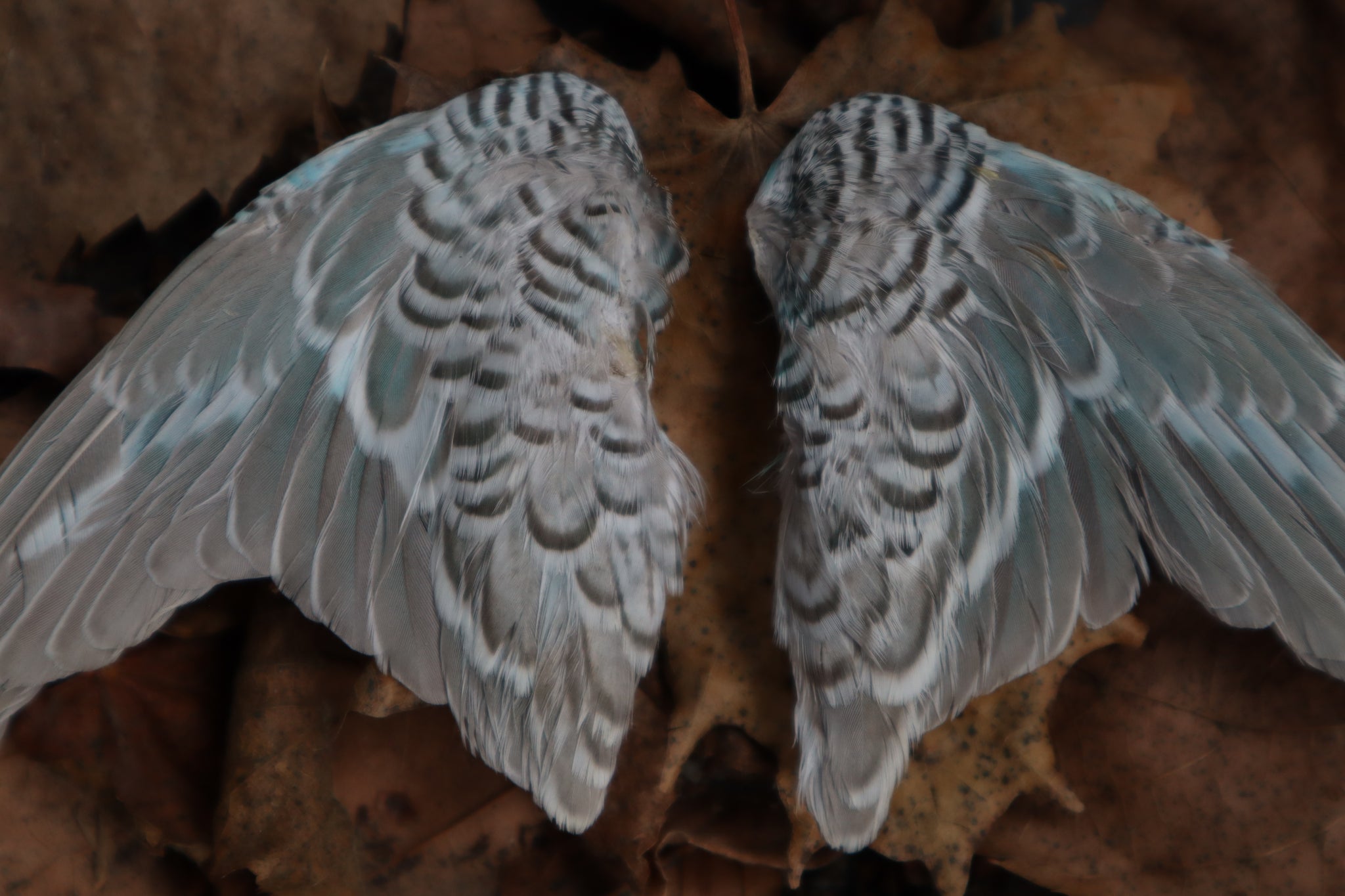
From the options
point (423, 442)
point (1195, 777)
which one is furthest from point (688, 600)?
point (1195, 777)

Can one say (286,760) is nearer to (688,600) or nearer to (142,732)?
(142,732)

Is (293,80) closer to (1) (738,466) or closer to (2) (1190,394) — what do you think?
(1) (738,466)

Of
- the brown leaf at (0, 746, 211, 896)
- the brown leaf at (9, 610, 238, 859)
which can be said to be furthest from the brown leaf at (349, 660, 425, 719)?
the brown leaf at (0, 746, 211, 896)

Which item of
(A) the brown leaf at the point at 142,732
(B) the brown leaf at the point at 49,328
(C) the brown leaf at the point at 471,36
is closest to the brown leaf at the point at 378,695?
(A) the brown leaf at the point at 142,732

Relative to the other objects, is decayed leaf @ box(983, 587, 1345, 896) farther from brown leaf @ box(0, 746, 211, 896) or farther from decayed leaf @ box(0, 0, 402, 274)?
decayed leaf @ box(0, 0, 402, 274)

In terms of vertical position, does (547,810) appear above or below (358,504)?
below

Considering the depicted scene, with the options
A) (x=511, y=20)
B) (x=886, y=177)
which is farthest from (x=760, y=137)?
(x=511, y=20)

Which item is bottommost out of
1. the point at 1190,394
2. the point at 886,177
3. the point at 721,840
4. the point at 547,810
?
the point at 721,840
